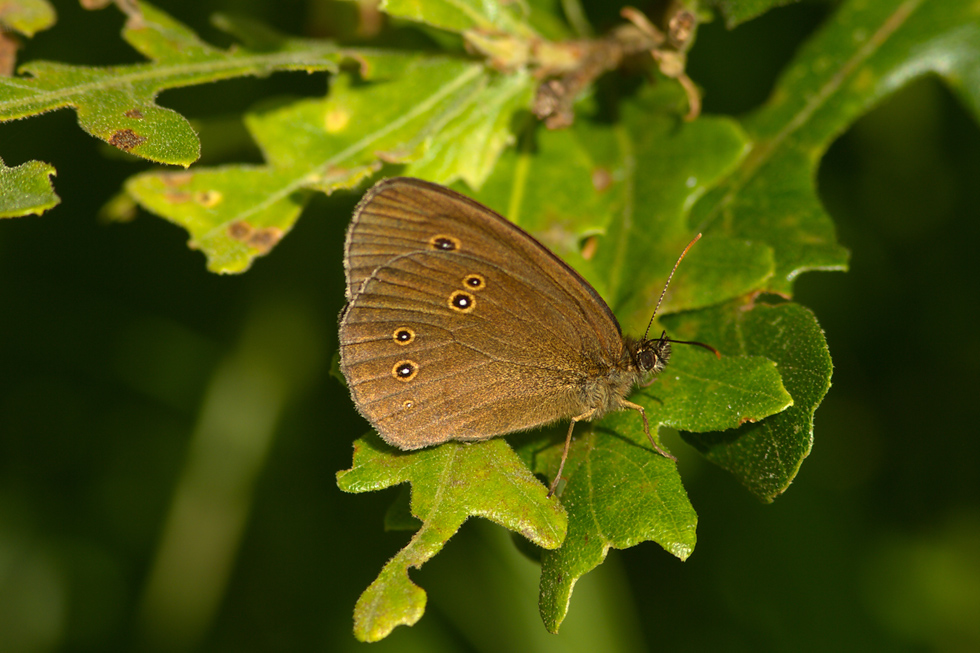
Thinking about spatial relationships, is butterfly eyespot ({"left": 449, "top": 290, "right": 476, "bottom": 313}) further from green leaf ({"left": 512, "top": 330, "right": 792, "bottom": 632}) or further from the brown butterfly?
green leaf ({"left": 512, "top": 330, "right": 792, "bottom": 632})

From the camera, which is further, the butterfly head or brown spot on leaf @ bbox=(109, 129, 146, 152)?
the butterfly head

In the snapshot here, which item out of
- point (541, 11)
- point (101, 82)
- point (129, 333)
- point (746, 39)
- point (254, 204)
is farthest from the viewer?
point (129, 333)

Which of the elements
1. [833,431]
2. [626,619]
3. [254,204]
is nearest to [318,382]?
[254,204]

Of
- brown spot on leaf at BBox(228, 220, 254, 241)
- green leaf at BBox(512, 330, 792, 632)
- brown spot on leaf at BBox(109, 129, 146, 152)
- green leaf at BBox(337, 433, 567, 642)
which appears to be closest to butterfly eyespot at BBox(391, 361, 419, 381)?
green leaf at BBox(337, 433, 567, 642)

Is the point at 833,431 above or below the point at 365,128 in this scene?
below

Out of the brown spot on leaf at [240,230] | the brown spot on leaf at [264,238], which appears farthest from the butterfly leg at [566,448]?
the brown spot on leaf at [240,230]

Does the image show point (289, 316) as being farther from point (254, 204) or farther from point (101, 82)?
point (101, 82)
